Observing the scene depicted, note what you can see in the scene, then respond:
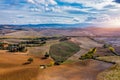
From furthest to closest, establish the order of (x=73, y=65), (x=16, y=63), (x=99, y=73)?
(x=16, y=63) → (x=73, y=65) → (x=99, y=73)

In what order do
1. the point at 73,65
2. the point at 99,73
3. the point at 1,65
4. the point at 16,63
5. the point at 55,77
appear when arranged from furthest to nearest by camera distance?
the point at 16,63 < the point at 1,65 < the point at 73,65 < the point at 99,73 < the point at 55,77

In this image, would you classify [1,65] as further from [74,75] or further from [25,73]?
[74,75]

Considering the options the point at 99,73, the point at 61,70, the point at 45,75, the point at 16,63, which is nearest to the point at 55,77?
the point at 45,75

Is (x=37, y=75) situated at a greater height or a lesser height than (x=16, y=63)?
greater

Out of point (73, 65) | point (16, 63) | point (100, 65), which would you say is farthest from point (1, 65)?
point (100, 65)

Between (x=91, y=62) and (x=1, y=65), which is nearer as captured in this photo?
(x=91, y=62)

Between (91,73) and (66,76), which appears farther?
(91,73)

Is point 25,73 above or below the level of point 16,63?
above

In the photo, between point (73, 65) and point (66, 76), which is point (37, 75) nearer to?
point (66, 76)

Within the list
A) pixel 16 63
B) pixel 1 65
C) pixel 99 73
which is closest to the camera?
pixel 99 73

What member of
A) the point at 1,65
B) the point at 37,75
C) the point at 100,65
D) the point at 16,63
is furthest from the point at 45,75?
the point at 16,63
